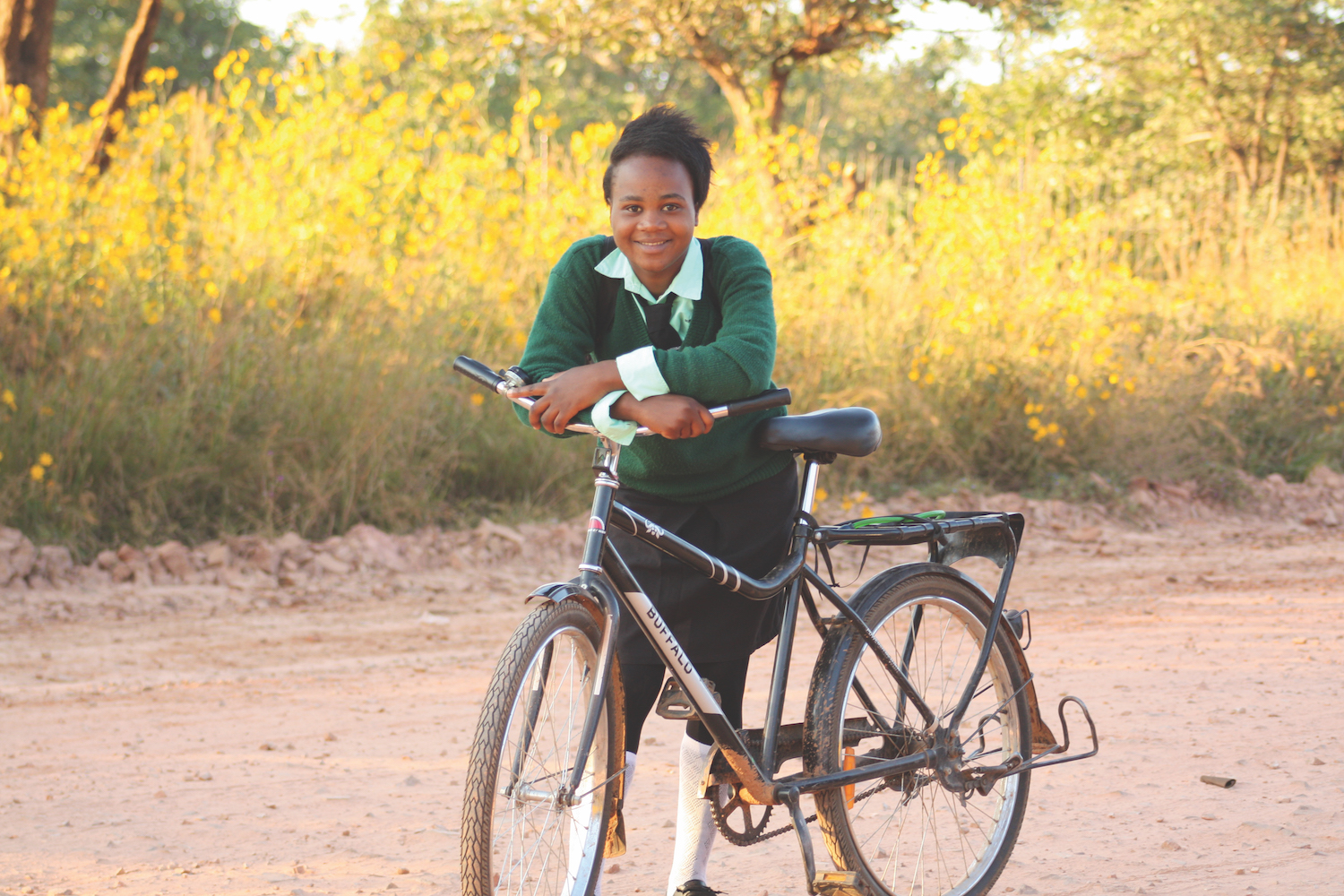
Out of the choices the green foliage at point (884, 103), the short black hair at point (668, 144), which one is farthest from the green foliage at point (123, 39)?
the short black hair at point (668, 144)

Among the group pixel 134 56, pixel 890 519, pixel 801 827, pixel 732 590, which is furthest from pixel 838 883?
pixel 134 56

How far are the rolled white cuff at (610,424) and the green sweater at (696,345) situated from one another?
0.52 feet

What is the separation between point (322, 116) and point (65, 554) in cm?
334

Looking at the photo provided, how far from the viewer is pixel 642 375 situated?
7.17ft

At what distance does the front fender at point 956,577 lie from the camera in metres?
2.63

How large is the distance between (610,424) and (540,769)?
621 mm

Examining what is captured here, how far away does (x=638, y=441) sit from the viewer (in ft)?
8.11

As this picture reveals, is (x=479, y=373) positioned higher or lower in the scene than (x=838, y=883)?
higher

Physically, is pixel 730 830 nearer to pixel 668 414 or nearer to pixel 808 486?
pixel 808 486

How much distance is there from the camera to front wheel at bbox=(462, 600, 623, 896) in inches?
80.0

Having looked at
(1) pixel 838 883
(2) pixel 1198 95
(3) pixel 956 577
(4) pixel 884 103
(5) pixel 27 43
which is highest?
(4) pixel 884 103

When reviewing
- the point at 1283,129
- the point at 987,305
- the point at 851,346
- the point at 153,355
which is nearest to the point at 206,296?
the point at 153,355

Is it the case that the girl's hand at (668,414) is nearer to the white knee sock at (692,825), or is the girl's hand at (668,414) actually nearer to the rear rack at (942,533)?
the rear rack at (942,533)

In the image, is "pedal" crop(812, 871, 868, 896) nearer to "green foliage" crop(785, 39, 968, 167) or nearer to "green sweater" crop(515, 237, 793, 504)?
"green sweater" crop(515, 237, 793, 504)
